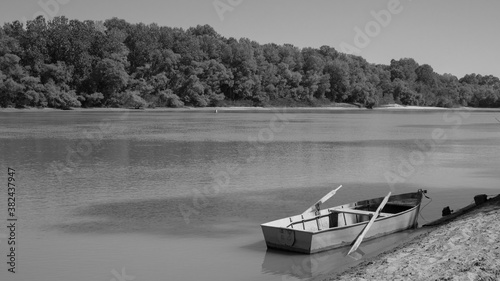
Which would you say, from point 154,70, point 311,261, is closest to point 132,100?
point 154,70

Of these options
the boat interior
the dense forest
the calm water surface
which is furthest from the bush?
the boat interior

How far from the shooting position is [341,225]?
15422mm

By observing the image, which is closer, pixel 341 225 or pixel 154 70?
pixel 341 225

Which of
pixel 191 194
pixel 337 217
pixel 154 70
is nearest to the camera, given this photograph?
pixel 337 217

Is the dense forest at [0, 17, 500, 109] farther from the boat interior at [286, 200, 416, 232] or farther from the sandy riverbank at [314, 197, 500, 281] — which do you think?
the sandy riverbank at [314, 197, 500, 281]

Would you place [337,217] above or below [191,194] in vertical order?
above

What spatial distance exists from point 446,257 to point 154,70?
120m

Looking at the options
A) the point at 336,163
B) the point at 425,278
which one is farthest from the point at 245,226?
the point at 336,163

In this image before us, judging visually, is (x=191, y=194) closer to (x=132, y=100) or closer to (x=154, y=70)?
(x=132, y=100)

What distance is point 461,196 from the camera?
21.7 meters

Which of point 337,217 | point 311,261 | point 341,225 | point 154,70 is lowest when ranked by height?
point 311,261

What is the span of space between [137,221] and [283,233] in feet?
18.9

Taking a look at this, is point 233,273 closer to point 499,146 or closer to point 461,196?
point 461,196

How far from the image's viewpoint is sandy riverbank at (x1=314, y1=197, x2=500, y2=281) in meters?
10.6
